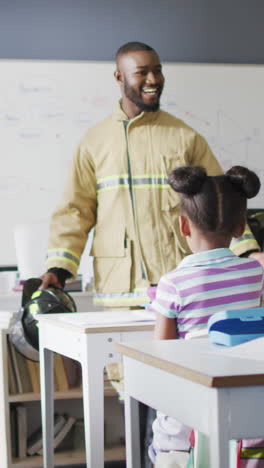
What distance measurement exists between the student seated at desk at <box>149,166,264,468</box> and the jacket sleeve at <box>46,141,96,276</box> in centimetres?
106

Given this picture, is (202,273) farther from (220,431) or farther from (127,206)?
(127,206)

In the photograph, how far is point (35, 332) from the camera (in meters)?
3.14

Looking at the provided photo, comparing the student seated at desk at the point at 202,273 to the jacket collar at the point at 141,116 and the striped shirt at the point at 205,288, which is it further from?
the jacket collar at the point at 141,116

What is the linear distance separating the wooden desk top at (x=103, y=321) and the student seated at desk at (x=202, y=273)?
0.63ft

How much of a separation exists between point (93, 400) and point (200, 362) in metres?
1.08

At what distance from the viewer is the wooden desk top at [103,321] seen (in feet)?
7.68

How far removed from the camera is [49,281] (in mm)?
3174

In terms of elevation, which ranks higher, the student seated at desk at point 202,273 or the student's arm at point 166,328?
the student seated at desk at point 202,273

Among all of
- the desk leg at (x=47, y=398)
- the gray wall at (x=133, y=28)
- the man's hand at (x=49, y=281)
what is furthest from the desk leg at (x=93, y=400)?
the gray wall at (x=133, y=28)

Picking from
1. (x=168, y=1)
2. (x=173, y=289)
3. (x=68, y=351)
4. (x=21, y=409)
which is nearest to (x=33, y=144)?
(x=168, y=1)

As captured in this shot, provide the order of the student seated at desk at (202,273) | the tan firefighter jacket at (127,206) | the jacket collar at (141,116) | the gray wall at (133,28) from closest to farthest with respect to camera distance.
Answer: the student seated at desk at (202,273) → the tan firefighter jacket at (127,206) → the jacket collar at (141,116) → the gray wall at (133,28)

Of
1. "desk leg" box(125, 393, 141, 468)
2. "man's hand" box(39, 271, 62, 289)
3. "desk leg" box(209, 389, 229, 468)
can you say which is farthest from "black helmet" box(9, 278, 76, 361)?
"desk leg" box(209, 389, 229, 468)

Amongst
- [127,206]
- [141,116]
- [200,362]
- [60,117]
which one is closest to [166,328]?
[200,362]

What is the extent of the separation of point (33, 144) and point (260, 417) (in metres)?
3.54
